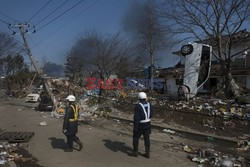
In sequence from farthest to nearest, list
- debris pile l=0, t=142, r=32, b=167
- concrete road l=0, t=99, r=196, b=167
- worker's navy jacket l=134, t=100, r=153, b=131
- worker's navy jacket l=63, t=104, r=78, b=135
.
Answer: worker's navy jacket l=63, t=104, r=78, b=135 → worker's navy jacket l=134, t=100, r=153, b=131 → concrete road l=0, t=99, r=196, b=167 → debris pile l=0, t=142, r=32, b=167

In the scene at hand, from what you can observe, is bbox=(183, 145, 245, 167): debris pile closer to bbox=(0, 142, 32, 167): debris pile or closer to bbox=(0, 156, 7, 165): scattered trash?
bbox=(0, 142, 32, 167): debris pile

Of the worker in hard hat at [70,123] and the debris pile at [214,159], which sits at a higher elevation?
the worker in hard hat at [70,123]

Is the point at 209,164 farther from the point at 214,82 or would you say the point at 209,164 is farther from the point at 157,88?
the point at 157,88

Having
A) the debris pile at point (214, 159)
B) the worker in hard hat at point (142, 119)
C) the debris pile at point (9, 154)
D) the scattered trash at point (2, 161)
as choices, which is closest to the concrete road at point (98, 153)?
the debris pile at point (214, 159)

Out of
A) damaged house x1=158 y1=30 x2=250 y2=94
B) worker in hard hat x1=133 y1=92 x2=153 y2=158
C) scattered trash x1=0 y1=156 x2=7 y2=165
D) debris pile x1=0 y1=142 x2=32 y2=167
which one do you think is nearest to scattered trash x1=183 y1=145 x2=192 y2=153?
worker in hard hat x1=133 y1=92 x2=153 y2=158

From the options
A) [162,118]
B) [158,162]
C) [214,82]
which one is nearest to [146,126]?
[158,162]

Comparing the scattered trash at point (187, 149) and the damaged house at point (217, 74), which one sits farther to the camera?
the damaged house at point (217, 74)

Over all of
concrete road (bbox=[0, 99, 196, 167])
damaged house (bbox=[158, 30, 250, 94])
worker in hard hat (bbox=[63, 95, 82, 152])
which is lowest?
concrete road (bbox=[0, 99, 196, 167])

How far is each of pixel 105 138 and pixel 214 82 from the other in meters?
21.0

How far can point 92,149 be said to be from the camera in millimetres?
8039

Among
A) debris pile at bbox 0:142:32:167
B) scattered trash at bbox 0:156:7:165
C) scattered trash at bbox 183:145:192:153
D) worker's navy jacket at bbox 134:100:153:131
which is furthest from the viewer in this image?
scattered trash at bbox 183:145:192:153

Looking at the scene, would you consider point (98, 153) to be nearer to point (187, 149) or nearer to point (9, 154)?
point (9, 154)

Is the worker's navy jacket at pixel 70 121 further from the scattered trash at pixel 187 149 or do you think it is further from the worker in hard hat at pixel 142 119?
the scattered trash at pixel 187 149

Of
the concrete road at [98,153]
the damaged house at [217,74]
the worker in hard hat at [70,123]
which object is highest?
the damaged house at [217,74]
